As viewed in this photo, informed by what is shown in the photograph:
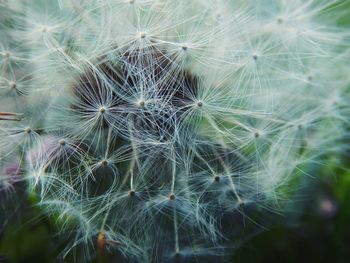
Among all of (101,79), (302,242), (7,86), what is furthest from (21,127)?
(302,242)

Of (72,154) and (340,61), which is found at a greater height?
(340,61)

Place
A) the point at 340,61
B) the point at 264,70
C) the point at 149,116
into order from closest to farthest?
the point at 149,116 → the point at 264,70 → the point at 340,61

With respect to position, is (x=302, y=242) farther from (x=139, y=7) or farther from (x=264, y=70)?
(x=139, y=7)

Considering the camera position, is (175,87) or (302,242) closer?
(175,87)

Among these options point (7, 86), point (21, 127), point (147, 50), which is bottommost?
point (21, 127)

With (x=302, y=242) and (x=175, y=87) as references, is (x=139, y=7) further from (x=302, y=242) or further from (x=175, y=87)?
(x=302, y=242)

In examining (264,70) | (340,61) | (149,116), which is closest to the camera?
(149,116)
